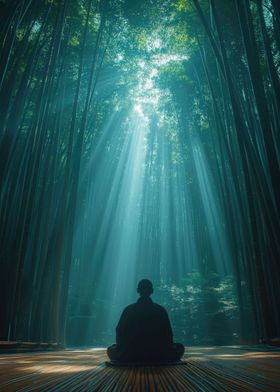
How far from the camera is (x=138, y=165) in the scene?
16469 millimetres

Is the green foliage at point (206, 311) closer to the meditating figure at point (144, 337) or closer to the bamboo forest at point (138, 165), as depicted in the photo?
the bamboo forest at point (138, 165)

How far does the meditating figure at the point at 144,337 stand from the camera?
5.18 feet

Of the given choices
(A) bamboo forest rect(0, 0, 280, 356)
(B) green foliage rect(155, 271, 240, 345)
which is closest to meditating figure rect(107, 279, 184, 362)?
(A) bamboo forest rect(0, 0, 280, 356)

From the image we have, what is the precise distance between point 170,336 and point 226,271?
10.7m

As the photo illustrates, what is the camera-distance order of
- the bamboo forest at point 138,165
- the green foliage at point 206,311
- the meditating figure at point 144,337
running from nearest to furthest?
the meditating figure at point 144,337 → the bamboo forest at point 138,165 → the green foliage at point 206,311

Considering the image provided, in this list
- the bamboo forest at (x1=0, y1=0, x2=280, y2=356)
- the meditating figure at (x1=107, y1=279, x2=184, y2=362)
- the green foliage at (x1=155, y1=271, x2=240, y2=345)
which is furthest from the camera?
the green foliage at (x1=155, y1=271, x2=240, y2=345)

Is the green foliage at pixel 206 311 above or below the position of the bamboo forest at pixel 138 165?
below

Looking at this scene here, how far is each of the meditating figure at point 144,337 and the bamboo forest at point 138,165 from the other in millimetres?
1089

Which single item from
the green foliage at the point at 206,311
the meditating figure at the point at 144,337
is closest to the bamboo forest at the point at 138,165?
the green foliage at the point at 206,311

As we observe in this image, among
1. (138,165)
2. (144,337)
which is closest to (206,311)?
(144,337)

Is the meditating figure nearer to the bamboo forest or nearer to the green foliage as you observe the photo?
the bamboo forest

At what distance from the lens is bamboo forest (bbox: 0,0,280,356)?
2996 mm

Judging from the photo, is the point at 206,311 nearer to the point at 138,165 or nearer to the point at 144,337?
the point at 144,337

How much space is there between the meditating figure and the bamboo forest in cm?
109
